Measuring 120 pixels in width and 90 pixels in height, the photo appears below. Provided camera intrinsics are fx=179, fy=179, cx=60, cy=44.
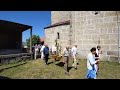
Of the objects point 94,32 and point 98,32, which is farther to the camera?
point 94,32

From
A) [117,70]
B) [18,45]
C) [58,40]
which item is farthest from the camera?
[18,45]

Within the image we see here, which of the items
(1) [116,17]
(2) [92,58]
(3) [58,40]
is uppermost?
(1) [116,17]

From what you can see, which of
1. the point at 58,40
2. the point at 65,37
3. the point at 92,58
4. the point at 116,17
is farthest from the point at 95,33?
the point at 92,58

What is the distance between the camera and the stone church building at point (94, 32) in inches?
609

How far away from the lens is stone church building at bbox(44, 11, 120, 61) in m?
15.5

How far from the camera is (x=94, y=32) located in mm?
16438

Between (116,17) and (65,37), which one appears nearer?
(116,17)
